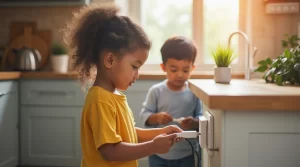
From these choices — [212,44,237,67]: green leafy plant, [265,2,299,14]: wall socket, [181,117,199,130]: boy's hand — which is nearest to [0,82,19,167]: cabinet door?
[181,117,199,130]: boy's hand

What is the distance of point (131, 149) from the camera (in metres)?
1.07

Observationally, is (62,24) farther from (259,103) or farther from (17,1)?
(259,103)

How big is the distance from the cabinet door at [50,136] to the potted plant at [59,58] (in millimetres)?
345

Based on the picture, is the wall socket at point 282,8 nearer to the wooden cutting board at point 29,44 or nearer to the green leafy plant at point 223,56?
the green leafy plant at point 223,56

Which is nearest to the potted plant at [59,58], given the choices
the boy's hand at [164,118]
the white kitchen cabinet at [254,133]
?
the boy's hand at [164,118]

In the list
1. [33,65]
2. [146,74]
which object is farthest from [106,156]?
[33,65]

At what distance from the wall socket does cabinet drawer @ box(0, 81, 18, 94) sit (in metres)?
1.89

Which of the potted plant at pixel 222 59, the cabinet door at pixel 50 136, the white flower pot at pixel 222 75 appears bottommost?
the cabinet door at pixel 50 136

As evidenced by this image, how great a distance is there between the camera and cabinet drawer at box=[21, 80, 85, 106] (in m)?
2.74

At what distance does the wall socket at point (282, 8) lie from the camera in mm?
2637

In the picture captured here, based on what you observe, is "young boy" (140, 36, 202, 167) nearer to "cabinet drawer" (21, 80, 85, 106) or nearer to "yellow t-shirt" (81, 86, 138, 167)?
"yellow t-shirt" (81, 86, 138, 167)

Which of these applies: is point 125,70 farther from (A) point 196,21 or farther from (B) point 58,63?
(A) point 196,21

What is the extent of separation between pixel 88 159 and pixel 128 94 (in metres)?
1.56

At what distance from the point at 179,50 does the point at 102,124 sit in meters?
0.94
